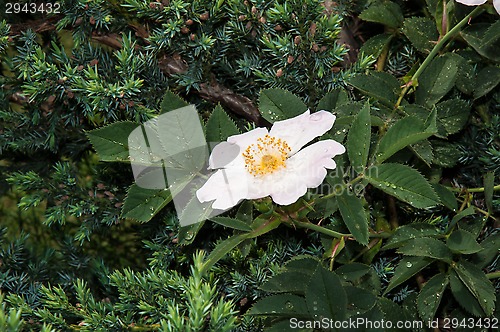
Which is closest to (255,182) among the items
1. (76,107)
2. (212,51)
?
(212,51)

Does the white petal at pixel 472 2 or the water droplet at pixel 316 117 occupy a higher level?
the white petal at pixel 472 2

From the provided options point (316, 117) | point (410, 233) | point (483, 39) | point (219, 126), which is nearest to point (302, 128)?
point (316, 117)

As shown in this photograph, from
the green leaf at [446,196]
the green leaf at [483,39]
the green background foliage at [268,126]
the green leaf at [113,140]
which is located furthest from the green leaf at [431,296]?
the green leaf at [113,140]

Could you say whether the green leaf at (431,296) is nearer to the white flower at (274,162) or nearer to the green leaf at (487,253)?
the green leaf at (487,253)

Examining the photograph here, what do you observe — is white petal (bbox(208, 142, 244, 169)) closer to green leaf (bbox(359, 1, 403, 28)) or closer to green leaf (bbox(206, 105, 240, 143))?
green leaf (bbox(206, 105, 240, 143))

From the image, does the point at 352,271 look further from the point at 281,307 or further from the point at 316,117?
the point at 316,117

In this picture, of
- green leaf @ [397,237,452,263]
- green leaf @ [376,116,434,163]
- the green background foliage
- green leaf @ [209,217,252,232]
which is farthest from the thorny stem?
green leaf @ [209,217,252,232]
